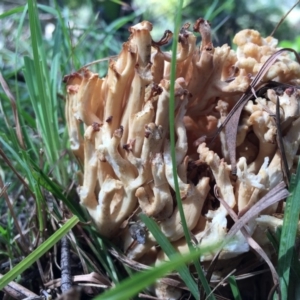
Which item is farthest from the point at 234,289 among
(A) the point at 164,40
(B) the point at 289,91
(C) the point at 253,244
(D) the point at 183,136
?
(A) the point at 164,40

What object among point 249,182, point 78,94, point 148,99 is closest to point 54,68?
point 78,94

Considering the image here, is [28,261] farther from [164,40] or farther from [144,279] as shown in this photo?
[164,40]

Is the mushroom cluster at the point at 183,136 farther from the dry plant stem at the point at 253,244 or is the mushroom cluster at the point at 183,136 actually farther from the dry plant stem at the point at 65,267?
the dry plant stem at the point at 65,267

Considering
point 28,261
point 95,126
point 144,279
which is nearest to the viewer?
point 144,279

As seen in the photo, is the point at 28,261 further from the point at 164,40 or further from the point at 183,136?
the point at 164,40

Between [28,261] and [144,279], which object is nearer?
[144,279]

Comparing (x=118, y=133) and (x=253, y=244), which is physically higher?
(x=118, y=133)

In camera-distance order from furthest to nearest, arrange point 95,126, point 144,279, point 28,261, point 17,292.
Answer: point 95,126 → point 17,292 → point 28,261 → point 144,279

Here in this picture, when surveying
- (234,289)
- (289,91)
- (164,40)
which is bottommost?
(234,289)

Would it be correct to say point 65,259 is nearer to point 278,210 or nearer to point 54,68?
point 278,210
